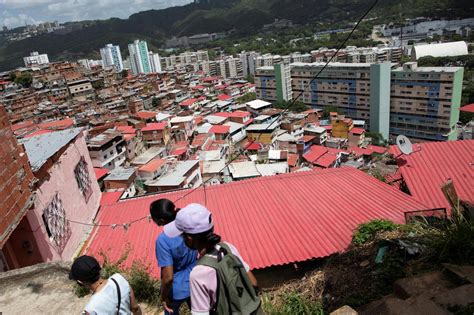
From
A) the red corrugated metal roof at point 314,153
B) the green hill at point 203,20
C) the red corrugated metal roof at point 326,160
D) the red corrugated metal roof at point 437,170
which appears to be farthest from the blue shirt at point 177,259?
the green hill at point 203,20

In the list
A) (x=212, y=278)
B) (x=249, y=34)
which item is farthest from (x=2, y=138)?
(x=249, y=34)

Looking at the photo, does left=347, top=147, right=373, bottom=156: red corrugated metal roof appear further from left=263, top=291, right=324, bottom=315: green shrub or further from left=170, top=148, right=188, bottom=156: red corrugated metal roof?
left=263, top=291, right=324, bottom=315: green shrub

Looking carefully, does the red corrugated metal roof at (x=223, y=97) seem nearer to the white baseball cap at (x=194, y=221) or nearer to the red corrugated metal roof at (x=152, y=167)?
the red corrugated metal roof at (x=152, y=167)

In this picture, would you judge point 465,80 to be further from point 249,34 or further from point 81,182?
point 249,34

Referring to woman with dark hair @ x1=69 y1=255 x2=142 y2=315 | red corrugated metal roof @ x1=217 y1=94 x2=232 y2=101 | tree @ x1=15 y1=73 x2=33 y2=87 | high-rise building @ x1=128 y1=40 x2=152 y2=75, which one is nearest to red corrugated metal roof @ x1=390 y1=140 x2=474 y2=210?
woman with dark hair @ x1=69 y1=255 x2=142 y2=315

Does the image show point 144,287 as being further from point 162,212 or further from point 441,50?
point 441,50

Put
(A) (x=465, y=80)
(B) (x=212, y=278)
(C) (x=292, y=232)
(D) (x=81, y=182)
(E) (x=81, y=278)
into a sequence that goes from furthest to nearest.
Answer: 1. (A) (x=465, y=80)
2. (D) (x=81, y=182)
3. (C) (x=292, y=232)
4. (E) (x=81, y=278)
5. (B) (x=212, y=278)
